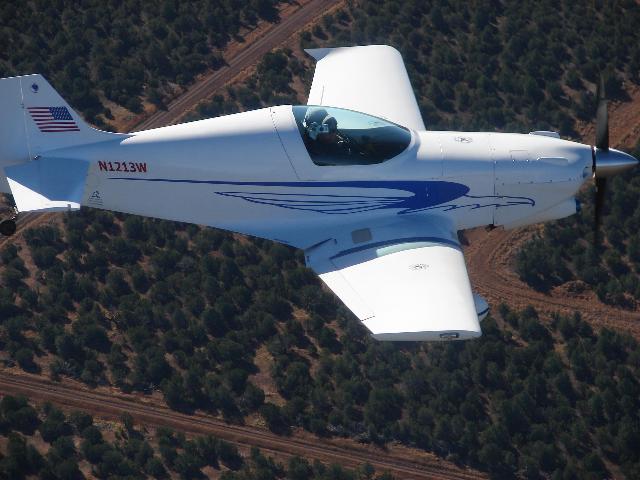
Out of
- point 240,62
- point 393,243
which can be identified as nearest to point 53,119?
point 393,243

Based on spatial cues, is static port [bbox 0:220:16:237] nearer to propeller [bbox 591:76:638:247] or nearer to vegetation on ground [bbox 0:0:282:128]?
vegetation on ground [bbox 0:0:282:128]

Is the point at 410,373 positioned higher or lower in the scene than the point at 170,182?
lower

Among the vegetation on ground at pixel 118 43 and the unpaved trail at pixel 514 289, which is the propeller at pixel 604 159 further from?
the vegetation on ground at pixel 118 43

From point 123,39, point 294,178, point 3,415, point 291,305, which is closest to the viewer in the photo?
point 294,178

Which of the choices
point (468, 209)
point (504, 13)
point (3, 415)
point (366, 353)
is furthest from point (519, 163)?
point (504, 13)

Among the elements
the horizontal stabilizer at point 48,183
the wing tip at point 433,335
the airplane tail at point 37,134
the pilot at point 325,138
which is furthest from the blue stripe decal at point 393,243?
the horizontal stabilizer at point 48,183

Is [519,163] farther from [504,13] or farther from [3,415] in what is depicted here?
[504,13]

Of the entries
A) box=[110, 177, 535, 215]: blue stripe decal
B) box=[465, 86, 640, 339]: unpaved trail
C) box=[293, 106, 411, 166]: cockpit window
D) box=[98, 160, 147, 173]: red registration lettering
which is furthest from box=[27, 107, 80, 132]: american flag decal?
box=[465, 86, 640, 339]: unpaved trail

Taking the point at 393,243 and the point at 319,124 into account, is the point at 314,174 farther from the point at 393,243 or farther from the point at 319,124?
the point at 393,243
